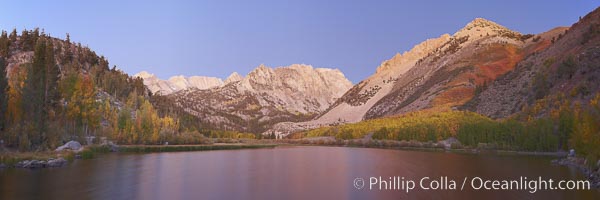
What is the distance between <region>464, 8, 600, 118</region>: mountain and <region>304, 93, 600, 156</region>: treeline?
4.69 meters

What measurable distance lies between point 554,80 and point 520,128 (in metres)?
32.4

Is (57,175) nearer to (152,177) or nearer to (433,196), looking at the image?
(152,177)

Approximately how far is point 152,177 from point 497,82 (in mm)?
164935

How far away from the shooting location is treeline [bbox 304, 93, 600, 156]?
53.5m

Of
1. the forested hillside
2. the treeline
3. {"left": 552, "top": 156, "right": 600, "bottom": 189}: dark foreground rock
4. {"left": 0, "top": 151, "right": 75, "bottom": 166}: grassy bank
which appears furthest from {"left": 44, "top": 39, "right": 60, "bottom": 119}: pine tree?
the treeline

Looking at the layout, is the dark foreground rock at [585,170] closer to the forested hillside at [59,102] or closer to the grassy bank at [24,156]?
the grassy bank at [24,156]

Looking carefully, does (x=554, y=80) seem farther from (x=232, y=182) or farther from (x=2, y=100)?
(x=2, y=100)

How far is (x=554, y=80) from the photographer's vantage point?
400ft

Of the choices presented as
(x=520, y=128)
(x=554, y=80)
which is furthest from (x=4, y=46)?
(x=554, y=80)

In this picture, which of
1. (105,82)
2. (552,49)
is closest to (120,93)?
(105,82)

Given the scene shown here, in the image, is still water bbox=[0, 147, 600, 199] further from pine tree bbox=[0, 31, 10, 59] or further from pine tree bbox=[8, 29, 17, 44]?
pine tree bbox=[8, 29, 17, 44]

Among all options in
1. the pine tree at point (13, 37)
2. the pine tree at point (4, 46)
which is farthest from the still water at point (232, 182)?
the pine tree at point (13, 37)

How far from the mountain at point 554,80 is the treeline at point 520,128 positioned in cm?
469

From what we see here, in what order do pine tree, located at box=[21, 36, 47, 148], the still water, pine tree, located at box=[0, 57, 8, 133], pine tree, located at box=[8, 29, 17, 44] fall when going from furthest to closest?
pine tree, located at box=[8, 29, 17, 44]
pine tree, located at box=[21, 36, 47, 148]
pine tree, located at box=[0, 57, 8, 133]
the still water
